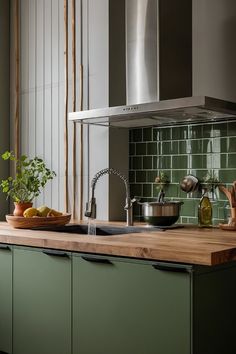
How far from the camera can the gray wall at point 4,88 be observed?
439cm

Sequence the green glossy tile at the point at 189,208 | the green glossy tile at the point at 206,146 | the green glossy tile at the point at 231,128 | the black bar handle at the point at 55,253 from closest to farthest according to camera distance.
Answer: the black bar handle at the point at 55,253
the green glossy tile at the point at 231,128
the green glossy tile at the point at 206,146
the green glossy tile at the point at 189,208

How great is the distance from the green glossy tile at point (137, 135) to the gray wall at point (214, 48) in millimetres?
603

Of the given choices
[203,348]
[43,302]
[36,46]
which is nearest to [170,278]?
[203,348]

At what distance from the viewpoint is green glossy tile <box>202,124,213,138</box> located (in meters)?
3.48

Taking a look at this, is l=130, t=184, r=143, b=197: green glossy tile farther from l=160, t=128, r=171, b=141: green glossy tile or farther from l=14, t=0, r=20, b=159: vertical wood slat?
l=14, t=0, r=20, b=159: vertical wood slat

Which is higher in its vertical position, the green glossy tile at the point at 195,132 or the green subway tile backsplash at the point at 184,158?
the green glossy tile at the point at 195,132

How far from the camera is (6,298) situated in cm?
312

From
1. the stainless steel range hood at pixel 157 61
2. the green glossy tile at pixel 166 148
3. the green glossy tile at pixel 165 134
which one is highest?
the stainless steel range hood at pixel 157 61

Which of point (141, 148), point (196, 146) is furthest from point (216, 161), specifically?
point (141, 148)

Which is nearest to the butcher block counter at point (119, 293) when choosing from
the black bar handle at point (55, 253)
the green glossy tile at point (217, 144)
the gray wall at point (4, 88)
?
the black bar handle at point (55, 253)

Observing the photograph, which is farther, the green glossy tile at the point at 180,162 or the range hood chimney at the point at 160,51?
the green glossy tile at the point at 180,162

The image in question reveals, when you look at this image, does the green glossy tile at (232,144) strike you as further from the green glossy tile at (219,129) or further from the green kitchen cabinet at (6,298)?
the green kitchen cabinet at (6,298)

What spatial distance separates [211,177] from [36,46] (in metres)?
1.68

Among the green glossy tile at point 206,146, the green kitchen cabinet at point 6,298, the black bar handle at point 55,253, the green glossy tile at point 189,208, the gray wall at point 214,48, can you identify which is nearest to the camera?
the black bar handle at point 55,253
